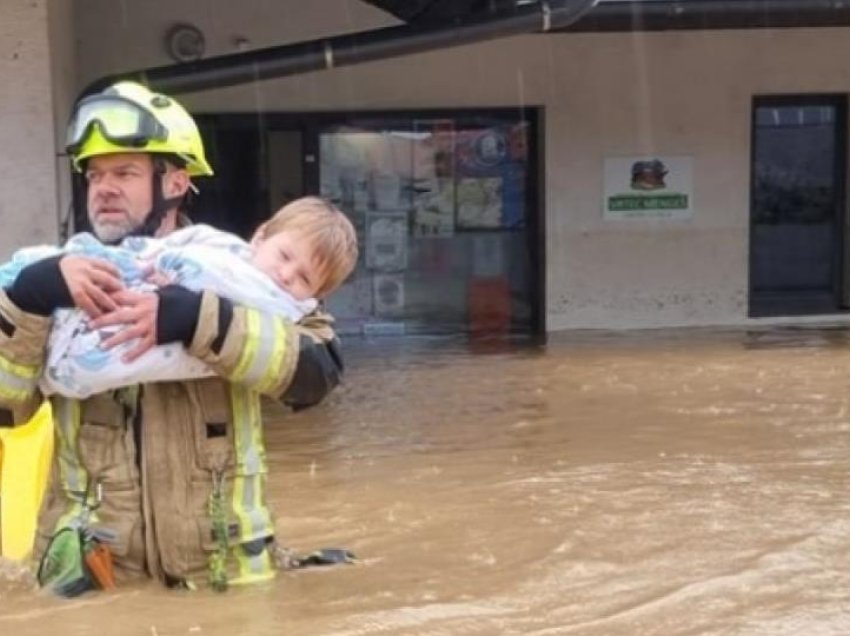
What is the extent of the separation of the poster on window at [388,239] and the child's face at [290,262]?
10588 millimetres

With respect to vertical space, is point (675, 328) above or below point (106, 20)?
below

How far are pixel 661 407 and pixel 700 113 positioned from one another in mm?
5899

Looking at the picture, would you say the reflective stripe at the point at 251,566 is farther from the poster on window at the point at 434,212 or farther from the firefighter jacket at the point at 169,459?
the poster on window at the point at 434,212

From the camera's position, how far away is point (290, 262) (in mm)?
3938

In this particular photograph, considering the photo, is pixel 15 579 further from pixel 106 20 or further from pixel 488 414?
pixel 106 20

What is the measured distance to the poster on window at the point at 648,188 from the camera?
14.4 meters

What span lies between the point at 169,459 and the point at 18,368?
1.48ft

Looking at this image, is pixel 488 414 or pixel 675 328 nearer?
pixel 488 414

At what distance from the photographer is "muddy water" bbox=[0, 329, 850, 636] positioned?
444cm

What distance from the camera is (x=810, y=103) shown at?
14703 millimetres

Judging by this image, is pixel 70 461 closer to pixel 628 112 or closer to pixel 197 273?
pixel 197 273

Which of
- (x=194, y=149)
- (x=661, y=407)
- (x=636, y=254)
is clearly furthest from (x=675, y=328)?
(x=194, y=149)

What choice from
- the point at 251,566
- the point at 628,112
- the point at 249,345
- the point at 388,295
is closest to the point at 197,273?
the point at 249,345

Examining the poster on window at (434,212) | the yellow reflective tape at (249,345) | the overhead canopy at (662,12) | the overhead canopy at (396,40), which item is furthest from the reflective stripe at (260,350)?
the poster on window at (434,212)
